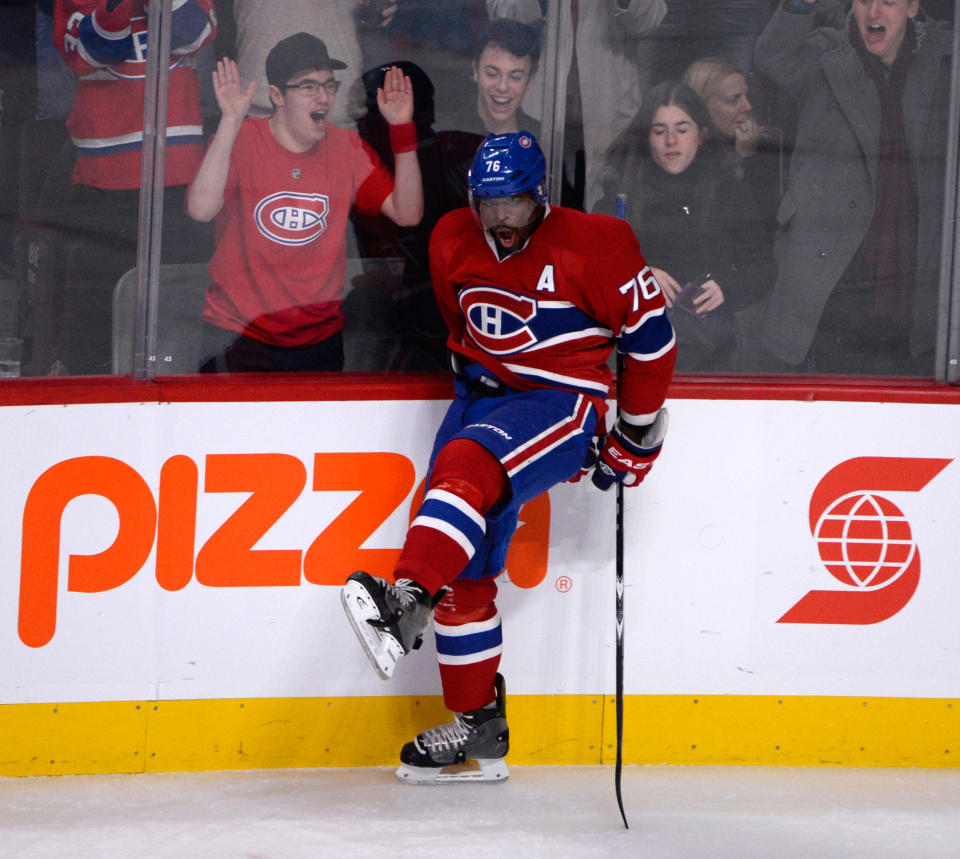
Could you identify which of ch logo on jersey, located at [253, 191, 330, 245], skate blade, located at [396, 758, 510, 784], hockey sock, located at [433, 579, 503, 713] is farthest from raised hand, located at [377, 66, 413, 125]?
skate blade, located at [396, 758, 510, 784]

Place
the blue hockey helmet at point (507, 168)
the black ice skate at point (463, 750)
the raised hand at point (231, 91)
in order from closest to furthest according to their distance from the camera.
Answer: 1. the blue hockey helmet at point (507, 168)
2. the black ice skate at point (463, 750)
3. the raised hand at point (231, 91)

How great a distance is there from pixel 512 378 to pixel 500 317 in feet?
0.49

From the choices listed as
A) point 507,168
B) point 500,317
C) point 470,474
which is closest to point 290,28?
point 507,168

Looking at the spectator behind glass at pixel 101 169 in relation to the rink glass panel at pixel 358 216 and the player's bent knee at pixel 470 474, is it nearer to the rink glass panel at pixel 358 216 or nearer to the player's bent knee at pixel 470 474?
the rink glass panel at pixel 358 216

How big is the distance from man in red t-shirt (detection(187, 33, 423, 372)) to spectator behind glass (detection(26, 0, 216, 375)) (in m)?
0.11

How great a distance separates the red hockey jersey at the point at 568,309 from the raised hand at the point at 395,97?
1.42ft

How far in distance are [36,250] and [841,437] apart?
6.83ft

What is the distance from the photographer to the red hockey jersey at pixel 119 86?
280 centimetres

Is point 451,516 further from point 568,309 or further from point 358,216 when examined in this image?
point 358,216

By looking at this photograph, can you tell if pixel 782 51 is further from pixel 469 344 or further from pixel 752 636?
pixel 752 636

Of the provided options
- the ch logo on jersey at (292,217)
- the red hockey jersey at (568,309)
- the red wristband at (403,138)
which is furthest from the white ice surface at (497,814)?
the red wristband at (403,138)

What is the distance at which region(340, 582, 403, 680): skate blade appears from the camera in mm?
2156

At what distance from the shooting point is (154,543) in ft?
9.11

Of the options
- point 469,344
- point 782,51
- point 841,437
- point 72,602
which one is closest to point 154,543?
A: point 72,602
